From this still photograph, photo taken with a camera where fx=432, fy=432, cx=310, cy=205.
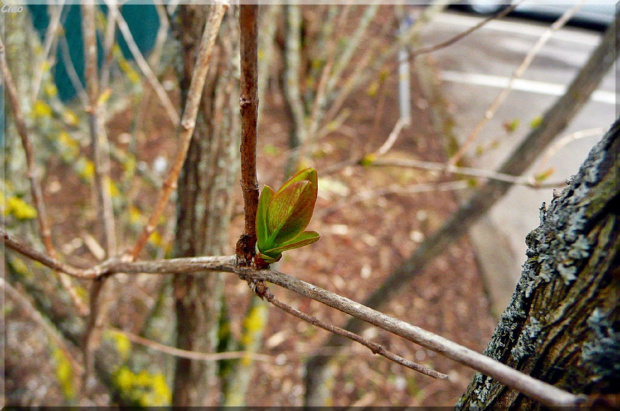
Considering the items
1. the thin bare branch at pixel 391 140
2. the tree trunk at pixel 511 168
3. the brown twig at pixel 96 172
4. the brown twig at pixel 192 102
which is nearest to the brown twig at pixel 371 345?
the brown twig at pixel 192 102

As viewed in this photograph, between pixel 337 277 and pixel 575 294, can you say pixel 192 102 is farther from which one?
pixel 337 277

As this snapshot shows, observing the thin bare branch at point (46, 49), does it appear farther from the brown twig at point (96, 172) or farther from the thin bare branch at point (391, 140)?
the thin bare branch at point (391, 140)

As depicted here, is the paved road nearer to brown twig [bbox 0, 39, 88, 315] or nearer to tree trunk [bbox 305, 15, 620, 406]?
tree trunk [bbox 305, 15, 620, 406]

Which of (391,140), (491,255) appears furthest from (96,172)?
(491,255)

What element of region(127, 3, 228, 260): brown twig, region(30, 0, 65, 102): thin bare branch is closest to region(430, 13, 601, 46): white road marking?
region(30, 0, 65, 102): thin bare branch

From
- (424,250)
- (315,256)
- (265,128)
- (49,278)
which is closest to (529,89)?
(265,128)
